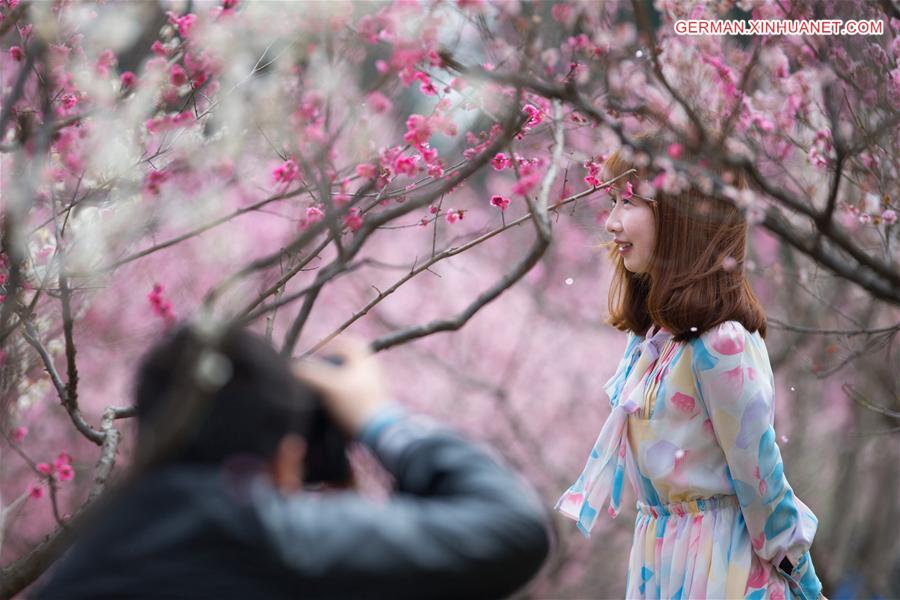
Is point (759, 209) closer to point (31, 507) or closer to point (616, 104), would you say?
point (616, 104)

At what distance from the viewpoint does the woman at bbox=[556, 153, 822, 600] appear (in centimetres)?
257

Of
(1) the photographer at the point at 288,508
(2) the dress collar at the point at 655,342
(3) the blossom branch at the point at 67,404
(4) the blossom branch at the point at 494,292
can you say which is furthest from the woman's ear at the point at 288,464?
(2) the dress collar at the point at 655,342

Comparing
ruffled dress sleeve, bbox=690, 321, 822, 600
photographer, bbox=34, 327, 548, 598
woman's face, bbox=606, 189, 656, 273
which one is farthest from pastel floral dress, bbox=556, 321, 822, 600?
photographer, bbox=34, 327, 548, 598

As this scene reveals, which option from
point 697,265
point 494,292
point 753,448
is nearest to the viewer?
point 494,292

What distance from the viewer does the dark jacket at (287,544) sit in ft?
4.46

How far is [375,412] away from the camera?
1522mm

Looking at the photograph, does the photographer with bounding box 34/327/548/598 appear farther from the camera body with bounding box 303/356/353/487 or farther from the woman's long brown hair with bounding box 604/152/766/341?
the woman's long brown hair with bounding box 604/152/766/341

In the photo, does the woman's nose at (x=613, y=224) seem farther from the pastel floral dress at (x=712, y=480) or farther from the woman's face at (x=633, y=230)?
the pastel floral dress at (x=712, y=480)

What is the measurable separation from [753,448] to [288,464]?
1413 millimetres

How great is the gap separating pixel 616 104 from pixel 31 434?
17.7 feet

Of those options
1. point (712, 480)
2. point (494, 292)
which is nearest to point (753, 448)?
point (712, 480)

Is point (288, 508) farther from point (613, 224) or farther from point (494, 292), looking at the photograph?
point (613, 224)

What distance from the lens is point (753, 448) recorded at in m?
2.55

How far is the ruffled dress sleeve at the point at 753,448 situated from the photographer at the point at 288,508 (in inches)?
46.8
